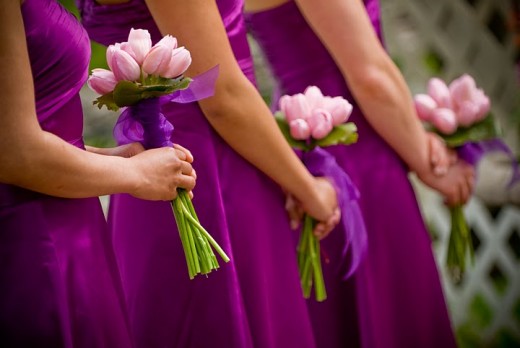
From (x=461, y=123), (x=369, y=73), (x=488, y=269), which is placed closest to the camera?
(x=369, y=73)

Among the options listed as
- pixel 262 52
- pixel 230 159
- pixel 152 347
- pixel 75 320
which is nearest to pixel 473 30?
pixel 262 52

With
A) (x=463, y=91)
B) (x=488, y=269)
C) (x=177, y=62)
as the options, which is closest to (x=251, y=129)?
(x=177, y=62)

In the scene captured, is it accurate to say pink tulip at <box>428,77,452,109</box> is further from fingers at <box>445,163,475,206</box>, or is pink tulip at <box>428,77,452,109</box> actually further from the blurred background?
the blurred background

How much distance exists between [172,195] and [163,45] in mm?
275

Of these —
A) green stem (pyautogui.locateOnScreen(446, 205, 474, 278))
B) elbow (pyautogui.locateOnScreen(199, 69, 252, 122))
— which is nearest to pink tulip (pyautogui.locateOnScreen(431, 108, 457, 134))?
green stem (pyautogui.locateOnScreen(446, 205, 474, 278))

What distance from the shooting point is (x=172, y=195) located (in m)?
1.62

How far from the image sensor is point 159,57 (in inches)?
61.1

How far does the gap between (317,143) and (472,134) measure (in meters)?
0.57

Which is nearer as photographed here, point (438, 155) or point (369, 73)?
point (369, 73)

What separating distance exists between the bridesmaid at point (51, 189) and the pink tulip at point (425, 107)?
1.13m

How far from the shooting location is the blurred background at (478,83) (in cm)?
407

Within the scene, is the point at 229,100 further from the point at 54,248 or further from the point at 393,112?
the point at 393,112

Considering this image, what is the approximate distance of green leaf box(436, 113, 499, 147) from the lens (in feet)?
8.06

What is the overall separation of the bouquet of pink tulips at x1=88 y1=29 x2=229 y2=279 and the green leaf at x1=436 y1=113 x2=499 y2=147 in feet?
3.38
